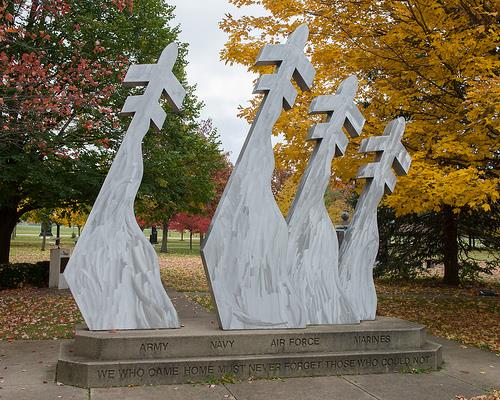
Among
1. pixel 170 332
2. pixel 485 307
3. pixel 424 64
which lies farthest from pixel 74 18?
pixel 485 307

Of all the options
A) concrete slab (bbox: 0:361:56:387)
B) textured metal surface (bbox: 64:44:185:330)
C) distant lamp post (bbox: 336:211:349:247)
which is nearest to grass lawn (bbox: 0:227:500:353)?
concrete slab (bbox: 0:361:56:387)

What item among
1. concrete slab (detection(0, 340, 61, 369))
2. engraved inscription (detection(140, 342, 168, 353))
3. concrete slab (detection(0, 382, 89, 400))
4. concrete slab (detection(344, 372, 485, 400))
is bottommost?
concrete slab (detection(0, 340, 61, 369))

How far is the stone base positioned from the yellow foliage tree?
8.18 feet

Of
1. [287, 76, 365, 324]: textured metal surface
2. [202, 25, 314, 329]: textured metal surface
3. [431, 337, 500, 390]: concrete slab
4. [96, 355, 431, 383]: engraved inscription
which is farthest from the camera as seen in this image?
[287, 76, 365, 324]: textured metal surface

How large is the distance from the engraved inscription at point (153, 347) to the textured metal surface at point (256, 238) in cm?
91

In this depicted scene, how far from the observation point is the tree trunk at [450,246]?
1817 cm

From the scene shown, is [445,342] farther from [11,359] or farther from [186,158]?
[186,158]

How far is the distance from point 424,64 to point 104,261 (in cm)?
738

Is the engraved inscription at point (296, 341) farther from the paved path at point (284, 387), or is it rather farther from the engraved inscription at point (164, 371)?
the engraved inscription at point (164, 371)

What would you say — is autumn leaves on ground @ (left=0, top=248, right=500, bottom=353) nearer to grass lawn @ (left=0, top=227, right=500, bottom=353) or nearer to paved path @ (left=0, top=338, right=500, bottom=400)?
grass lawn @ (left=0, top=227, right=500, bottom=353)

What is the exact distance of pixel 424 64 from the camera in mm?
10531

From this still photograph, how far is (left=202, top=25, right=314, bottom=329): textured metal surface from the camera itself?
7191mm

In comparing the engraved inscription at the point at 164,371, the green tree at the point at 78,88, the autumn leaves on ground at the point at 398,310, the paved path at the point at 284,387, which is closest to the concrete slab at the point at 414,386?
the paved path at the point at 284,387

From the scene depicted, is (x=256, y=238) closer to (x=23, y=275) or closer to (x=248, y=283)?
(x=248, y=283)
